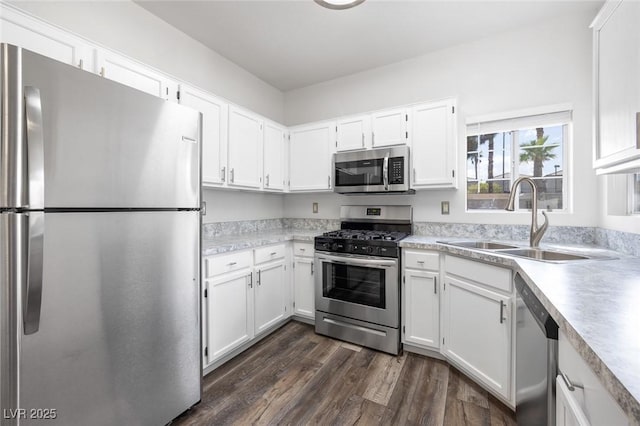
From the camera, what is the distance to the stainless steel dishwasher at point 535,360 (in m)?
0.97

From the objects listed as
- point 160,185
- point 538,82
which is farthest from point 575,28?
point 160,185

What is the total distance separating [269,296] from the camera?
8.41 feet

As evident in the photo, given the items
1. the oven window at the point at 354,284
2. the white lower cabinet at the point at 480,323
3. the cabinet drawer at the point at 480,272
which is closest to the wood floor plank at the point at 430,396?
the white lower cabinet at the point at 480,323

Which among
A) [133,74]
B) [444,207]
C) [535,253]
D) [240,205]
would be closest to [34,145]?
[133,74]

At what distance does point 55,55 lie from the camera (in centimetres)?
140

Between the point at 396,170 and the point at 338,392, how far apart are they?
1843 millimetres

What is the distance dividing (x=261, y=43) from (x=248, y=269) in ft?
6.85

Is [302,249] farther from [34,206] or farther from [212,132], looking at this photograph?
[34,206]

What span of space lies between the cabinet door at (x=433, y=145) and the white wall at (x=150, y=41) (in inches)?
74.2

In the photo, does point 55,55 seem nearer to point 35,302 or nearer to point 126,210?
point 126,210

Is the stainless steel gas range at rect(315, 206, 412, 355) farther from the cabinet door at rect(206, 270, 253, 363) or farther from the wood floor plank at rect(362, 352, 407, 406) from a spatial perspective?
the cabinet door at rect(206, 270, 253, 363)

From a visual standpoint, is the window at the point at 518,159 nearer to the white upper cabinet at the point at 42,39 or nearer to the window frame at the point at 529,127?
the window frame at the point at 529,127

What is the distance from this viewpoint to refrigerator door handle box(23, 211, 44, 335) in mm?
1003

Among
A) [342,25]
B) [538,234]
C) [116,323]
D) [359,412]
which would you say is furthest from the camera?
[342,25]
